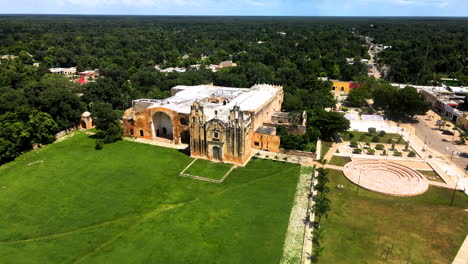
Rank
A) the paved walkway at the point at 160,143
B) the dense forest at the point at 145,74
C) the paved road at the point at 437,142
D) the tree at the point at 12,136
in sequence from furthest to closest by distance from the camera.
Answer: the dense forest at the point at 145,74
the paved walkway at the point at 160,143
the paved road at the point at 437,142
the tree at the point at 12,136

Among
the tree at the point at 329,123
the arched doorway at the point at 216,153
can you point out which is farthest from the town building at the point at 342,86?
the arched doorway at the point at 216,153

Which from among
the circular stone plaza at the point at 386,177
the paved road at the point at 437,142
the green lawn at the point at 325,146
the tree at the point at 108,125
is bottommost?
the circular stone plaza at the point at 386,177

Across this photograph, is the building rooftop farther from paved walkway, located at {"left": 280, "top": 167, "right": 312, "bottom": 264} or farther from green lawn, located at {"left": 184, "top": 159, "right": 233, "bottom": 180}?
paved walkway, located at {"left": 280, "top": 167, "right": 312, "bottom": 264}

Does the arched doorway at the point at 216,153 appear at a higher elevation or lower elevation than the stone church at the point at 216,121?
lower

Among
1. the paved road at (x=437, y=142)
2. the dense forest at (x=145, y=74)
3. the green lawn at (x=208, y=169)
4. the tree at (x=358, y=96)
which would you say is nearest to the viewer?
the green lawn at (x=208, y=169)

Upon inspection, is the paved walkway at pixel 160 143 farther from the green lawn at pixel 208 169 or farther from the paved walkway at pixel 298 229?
the paved walkway at pixel 298 229

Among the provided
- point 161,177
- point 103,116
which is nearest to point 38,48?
point 103,116

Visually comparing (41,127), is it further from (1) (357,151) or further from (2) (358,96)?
(2) (358,96)
